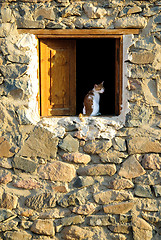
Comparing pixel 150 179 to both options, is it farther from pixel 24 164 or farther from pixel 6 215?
pixel 6 215

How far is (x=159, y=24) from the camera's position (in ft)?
11.6

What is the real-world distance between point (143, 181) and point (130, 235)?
0.58 metres

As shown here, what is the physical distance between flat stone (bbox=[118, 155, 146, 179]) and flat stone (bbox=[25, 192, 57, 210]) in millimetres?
778

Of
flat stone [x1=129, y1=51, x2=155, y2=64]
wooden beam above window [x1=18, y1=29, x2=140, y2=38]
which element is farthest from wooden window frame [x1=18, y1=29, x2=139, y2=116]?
flat stone [x1=129, y1=51, x2=155, y2=64]

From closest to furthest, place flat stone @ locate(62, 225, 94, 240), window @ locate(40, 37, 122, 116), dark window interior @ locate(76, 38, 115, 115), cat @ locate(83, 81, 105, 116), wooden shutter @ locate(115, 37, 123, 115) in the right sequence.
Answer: flat stone @ locate(62, 225, 94, 240) < wooden shutter @ locate(115, 37, 123, 115) < window @ locate(40, 37, 122, 116) < cat @ locate(83, 81, 105, 116) < dark window interior @ locate(76, 38, 115, 115)

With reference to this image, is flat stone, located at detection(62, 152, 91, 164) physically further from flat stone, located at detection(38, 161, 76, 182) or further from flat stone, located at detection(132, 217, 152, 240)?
flat stone, located at detection(132, 217, 152, 240)

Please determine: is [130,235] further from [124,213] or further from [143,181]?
[143,181]

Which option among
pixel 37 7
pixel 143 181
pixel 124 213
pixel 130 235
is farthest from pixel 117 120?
pixel 37 7

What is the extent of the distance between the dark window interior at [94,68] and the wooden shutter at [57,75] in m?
1.08

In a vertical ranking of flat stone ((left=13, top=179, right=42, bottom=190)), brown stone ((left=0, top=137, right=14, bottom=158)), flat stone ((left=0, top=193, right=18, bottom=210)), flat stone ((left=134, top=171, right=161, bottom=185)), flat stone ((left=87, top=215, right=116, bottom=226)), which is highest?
brown stone ((left=0, top=137, right=14, bottom=158))

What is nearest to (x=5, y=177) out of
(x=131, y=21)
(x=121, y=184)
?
(x=121, y=184)

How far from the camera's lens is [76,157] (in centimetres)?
357

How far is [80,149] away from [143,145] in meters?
0.67

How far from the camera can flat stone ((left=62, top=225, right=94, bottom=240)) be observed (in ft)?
11.5
